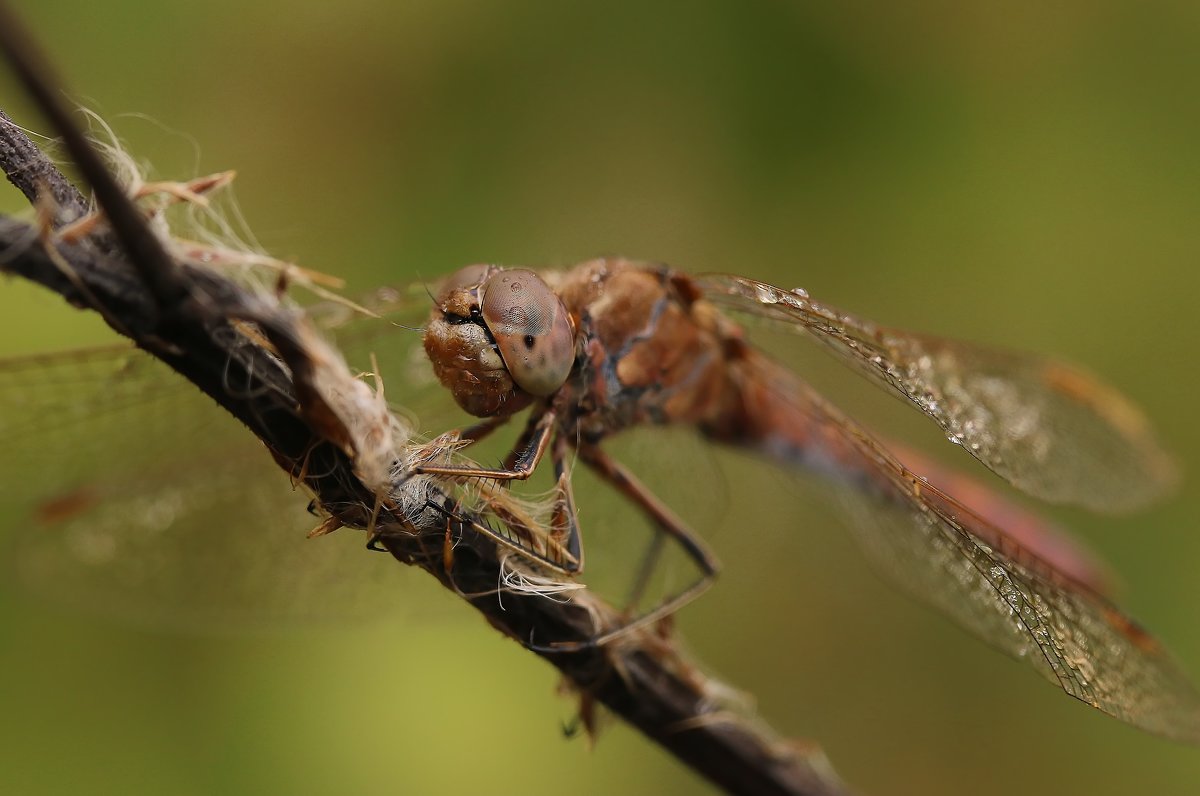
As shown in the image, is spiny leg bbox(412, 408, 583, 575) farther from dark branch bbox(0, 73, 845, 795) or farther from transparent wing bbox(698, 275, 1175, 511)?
transparent wing bbox(698, 275, 1175, 511)

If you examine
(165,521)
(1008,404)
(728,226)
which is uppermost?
(1008,404)

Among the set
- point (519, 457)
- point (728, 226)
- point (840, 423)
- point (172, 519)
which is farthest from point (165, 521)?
point (728, 226)

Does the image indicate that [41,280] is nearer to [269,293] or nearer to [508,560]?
[269,293]

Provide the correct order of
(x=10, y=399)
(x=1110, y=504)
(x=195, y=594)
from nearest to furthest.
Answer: (x=10, y=399)
(x=195, y=594)
(x=1110, y=504)

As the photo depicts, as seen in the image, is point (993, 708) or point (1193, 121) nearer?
point (993, 708)

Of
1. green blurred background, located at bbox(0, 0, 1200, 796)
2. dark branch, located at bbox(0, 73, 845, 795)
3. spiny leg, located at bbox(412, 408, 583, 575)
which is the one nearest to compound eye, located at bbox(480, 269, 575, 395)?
spiny leg, located at bbox(412, 408, 583, 575)

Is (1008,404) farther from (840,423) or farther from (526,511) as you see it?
(526,511)

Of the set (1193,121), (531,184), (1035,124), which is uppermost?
(1193,121)

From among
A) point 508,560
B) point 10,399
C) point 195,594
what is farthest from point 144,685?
point 508,560
